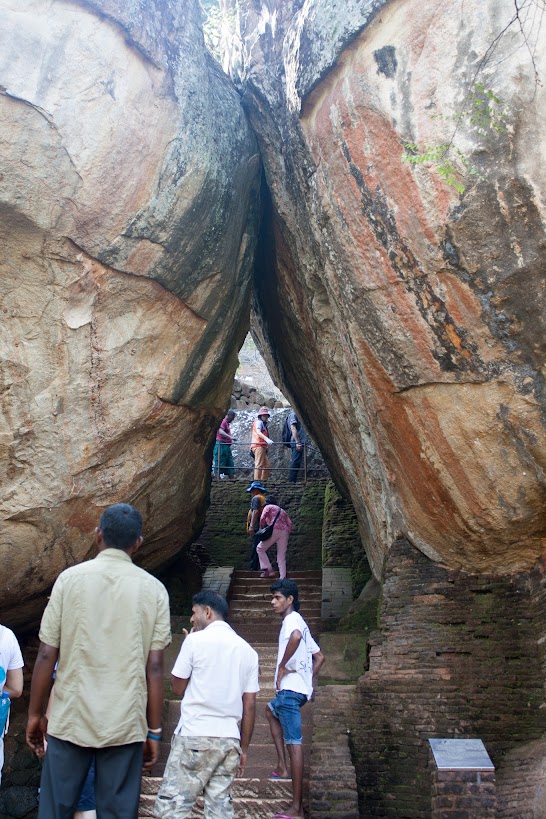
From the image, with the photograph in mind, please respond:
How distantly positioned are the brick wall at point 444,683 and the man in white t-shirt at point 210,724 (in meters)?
3.35

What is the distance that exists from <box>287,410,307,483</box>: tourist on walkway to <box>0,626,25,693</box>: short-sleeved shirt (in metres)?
11.5

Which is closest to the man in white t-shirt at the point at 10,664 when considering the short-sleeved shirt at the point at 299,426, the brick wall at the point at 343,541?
the brick wall at the point at 343,541

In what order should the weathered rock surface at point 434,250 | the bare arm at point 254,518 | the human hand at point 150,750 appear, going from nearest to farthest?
the human hand at point 150,750 < the weathered rock surface at point 434,250 < the bare arm at point 254,518

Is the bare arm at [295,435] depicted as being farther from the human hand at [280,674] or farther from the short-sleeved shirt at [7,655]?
the short-sleeved shirt at [7,655]

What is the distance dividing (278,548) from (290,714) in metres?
5.80

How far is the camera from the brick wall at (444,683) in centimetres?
707

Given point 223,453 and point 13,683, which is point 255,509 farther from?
point 13,683

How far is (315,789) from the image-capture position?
652 cm

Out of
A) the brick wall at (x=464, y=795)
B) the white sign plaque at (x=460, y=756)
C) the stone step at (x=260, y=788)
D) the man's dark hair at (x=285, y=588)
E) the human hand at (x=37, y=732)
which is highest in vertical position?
the man's dark hair at (x=285, y=588)

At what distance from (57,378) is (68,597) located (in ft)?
16.1

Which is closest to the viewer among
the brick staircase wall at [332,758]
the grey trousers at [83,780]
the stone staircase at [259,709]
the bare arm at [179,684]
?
the grey trousers at [83,780]

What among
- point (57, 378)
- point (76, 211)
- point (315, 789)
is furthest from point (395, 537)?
point (76, 211)

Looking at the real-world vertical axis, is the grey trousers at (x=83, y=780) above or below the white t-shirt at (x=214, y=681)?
below

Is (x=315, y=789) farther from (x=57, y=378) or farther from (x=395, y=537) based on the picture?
(x=57, y=378)
